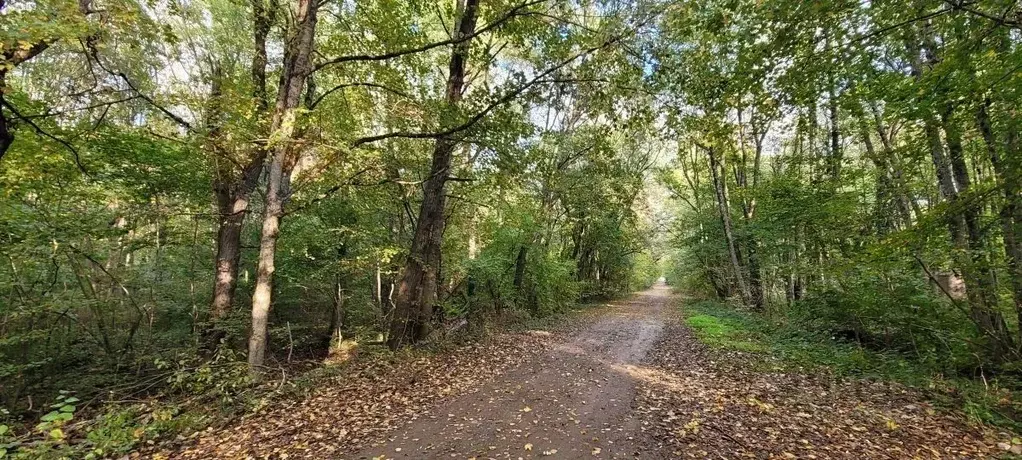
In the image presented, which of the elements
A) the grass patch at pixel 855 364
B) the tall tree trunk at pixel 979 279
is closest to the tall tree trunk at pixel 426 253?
the grass patch at pixel 855 364

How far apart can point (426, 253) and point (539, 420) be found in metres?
5.41

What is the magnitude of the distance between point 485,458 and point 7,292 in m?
9.44

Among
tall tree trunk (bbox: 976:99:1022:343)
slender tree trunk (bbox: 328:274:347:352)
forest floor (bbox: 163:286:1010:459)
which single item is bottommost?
forest floor (bbox: 163:286:1010:459)

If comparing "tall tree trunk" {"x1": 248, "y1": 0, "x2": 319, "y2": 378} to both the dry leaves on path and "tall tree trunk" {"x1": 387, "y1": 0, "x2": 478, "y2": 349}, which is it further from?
"tall tree trunk" {"x1": 387, "y1": 0, "x2": 478, "y2": 349}

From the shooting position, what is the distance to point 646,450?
4711 mm

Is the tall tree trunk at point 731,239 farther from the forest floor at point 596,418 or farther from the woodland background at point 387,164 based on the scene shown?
the forest floor at point 596,418

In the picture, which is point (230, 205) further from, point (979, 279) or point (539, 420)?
point (979, 279)

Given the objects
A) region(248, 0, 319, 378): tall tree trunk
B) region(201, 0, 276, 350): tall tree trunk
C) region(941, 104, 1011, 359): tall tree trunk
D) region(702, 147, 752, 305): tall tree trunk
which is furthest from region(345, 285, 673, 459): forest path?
region(702, 147, 752, 305): tall tree trunk

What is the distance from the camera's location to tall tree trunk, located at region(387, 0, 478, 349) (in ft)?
31.3

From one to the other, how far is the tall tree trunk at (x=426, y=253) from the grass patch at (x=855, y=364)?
715 centimetres

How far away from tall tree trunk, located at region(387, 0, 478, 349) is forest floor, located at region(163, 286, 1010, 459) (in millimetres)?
1459

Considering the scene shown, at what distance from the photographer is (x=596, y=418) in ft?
18.6

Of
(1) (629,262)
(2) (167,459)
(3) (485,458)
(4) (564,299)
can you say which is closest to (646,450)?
(3) (485,458)

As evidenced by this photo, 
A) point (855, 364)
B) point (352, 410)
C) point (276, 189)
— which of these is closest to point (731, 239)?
point (855, 364)
